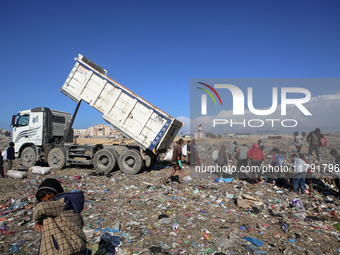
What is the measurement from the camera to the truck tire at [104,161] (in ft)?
27.2

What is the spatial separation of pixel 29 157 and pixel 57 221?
897 cm

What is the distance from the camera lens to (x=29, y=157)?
360 inches

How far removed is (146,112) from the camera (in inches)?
311

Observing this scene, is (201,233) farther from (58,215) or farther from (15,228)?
(15,228)

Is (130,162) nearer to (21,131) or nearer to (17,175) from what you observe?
(17,175)

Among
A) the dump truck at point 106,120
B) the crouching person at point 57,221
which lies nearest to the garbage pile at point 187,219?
the dump truck at point 106,120

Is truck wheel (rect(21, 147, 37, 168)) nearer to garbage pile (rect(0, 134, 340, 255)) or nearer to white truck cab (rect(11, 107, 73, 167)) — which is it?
white truck cab (rect(11, 107, 73, 167))

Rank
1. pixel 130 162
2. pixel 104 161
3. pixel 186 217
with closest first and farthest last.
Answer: pixel 186 217 → pixel 130 162 → pixel 104 161

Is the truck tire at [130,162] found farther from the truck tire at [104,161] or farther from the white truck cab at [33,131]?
the white truck cab at [33,131]

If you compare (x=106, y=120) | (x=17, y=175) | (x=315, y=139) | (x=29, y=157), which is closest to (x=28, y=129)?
(x=29, y=157)

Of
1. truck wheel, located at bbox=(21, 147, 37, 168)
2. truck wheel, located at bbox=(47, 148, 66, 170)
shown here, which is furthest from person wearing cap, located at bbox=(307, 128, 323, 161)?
truck wheel, located at bbox=(21, 147, 37, 168)

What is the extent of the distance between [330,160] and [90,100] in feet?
37.3

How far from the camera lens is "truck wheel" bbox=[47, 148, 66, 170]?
8.93m

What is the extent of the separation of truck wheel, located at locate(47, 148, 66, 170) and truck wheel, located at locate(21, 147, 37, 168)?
687mm
